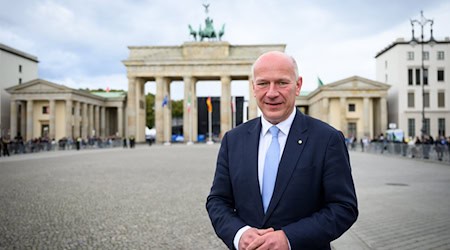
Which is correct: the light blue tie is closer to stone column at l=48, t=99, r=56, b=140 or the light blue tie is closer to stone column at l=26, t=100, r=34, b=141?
stone column at l=48, t=99, r=56, b=140

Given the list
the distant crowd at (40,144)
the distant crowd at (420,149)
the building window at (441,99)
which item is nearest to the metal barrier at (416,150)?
the distant crowd at (420,149)

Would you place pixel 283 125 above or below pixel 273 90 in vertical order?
below

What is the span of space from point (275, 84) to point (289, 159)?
0.50 meters

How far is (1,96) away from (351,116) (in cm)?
5859

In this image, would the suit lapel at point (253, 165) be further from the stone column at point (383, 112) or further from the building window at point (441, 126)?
the building window at point (441, 126)

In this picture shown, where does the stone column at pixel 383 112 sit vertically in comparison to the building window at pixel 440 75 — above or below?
below

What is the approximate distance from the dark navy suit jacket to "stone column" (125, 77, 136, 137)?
233ft

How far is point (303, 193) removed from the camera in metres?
2.67

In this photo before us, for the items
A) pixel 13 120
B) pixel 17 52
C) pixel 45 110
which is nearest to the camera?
pixel 13 120

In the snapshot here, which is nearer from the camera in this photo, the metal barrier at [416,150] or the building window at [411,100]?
the metal barrier at [416,150]

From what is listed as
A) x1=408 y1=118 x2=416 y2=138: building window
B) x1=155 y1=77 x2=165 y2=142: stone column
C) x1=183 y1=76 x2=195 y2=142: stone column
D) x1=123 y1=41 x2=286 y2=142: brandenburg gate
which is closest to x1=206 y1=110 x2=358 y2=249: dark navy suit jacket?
x1=183 y1=76 x2=195 y2=142: stone column

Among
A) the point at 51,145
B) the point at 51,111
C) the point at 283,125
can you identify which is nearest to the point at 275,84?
the point at 283,125

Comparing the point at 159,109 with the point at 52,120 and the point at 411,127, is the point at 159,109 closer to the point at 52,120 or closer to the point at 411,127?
the point at 52,120

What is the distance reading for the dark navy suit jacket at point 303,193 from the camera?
102 inches
